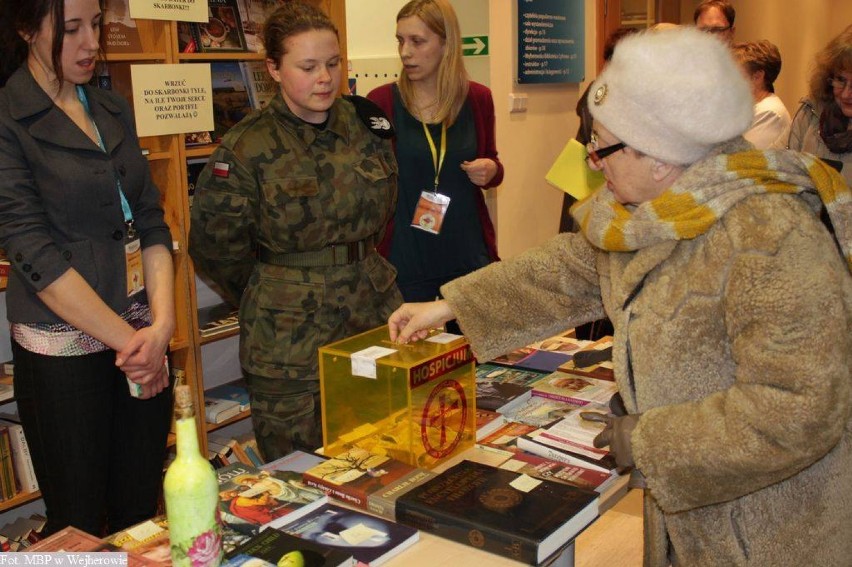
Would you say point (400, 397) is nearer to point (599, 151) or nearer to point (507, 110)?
point (599, 151)

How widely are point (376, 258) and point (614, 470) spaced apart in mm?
1082

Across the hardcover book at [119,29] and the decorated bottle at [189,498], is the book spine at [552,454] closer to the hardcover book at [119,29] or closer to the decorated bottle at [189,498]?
the decorated bottle at [189,498]

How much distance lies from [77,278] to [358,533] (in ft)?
3.47

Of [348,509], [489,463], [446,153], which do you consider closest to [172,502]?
[348,509]

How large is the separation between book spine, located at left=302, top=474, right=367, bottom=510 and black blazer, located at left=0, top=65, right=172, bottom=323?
2.81ft

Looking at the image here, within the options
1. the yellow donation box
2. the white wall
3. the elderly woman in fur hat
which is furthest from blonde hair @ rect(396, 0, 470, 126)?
the white wall

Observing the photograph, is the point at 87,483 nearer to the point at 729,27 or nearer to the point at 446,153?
the point at 446,153

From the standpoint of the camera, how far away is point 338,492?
1.73m

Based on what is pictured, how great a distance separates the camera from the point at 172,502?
1.26m

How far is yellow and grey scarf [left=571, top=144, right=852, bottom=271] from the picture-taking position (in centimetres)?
140

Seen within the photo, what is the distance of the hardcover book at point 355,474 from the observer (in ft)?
5.63

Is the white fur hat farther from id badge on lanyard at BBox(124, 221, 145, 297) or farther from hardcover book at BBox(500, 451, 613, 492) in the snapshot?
id badge on lanyard at BBox(124, 221, 145, 297)

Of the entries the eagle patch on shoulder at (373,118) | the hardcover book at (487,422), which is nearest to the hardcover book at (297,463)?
the hardcover book at (487,422)

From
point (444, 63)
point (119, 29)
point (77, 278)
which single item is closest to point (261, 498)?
point (77, 278)
